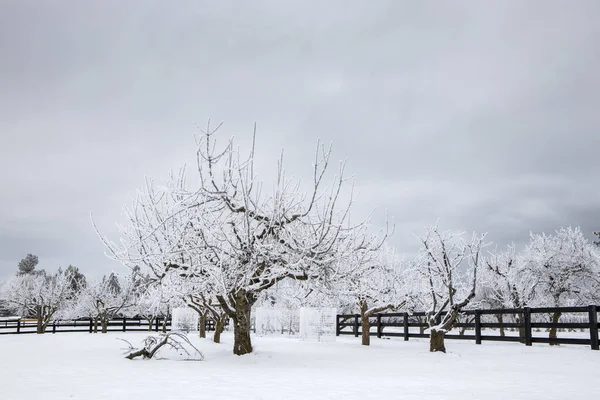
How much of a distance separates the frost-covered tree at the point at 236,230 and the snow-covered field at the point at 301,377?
2005mm

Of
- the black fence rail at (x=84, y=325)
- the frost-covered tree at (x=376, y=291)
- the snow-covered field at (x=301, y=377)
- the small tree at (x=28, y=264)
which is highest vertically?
the small tree at (x=28, y=264)

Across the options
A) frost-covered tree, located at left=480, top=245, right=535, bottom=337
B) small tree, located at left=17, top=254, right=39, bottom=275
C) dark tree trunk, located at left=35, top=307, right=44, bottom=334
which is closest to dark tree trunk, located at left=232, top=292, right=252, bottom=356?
frost-covered tree, located at left=480, top=245, right=535, bottom=337

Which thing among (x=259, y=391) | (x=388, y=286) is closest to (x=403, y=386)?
(x=259, y=391)

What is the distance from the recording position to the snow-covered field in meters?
6.81

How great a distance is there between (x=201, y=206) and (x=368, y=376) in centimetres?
598

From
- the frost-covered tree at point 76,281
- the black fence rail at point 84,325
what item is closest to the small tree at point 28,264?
the frost-covered tree at point 76,281

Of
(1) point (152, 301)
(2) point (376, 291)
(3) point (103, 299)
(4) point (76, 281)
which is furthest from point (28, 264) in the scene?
(2) point (376, 291)

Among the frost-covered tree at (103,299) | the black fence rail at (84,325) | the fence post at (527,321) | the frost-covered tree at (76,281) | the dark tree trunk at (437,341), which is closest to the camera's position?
the dark tree trunk at (437,341)

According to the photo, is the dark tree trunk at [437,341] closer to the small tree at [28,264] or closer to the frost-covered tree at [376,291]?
the frost-covered tree at [376,291]

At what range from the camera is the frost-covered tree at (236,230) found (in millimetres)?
11055

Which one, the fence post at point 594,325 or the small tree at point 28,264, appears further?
the small tree at point 28,264

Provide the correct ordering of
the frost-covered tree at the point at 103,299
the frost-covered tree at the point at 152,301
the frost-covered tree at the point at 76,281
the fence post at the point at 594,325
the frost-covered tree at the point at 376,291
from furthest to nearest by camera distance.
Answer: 1. the frost-covered tree at the point at 76,281
2. the frost-covered tree at the point at 103,299
3. the frost-covered tree at the point at 376,291
4. the frost-covered tree at the point at 152,301
5. the fence post at the point at 594,325

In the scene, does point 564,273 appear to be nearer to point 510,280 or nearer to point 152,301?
point 510,280

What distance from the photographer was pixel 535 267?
2497cm
